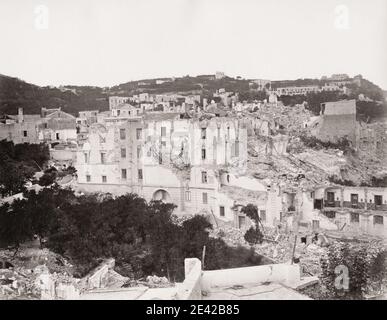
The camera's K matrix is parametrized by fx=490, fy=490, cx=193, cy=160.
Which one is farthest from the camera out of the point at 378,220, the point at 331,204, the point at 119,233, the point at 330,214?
the point at 331,204

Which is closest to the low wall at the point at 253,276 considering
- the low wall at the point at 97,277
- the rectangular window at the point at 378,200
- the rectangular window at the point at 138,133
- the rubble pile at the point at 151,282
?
the rubble pile at the point at 151,282

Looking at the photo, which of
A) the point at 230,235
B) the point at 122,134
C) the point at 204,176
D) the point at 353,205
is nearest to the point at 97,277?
the point at 230,235

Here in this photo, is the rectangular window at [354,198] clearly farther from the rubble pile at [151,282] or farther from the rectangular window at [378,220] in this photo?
the rubble pile at [151,282]

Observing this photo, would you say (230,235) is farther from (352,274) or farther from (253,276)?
(352,274)

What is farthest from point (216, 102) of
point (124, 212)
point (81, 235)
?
point (81, 235)

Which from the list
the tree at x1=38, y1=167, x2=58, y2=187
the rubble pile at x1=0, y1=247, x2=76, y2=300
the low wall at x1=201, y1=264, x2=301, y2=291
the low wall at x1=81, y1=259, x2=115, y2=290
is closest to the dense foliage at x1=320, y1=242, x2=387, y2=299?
the low wall at x1=201, y1=264, x2=301, y2=291

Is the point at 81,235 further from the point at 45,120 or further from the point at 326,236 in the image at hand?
the point at 326,236
